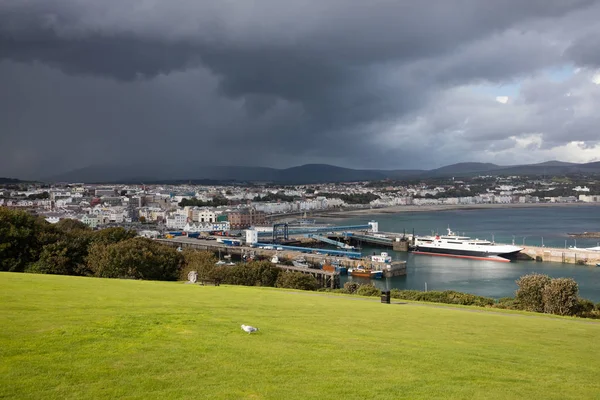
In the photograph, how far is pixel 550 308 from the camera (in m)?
13.4

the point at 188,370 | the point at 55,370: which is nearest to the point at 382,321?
the point at 188,370

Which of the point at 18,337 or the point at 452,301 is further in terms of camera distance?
the point at 452,301

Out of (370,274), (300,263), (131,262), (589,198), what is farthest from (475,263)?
(589,198)

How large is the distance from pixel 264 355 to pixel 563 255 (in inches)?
1620

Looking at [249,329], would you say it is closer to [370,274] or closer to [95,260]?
[95,260]

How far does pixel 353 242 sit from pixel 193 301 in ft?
159

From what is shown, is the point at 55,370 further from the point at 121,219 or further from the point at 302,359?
the point at 121,219

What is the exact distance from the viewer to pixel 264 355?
15.2 ft

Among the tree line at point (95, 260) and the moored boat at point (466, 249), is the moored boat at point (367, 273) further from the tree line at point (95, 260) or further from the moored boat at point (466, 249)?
the tree line at point (95, 260)

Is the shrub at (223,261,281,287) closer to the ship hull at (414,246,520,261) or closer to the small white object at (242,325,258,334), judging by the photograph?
the small white object at (242,325,258,334)

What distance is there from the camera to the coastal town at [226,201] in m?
64.1

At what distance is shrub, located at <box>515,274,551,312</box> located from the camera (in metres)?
13.9

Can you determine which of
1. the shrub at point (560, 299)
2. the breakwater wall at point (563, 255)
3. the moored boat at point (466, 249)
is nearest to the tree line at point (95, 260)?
the shrub at point (560, 299)

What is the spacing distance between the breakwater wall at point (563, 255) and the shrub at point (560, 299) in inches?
1127
